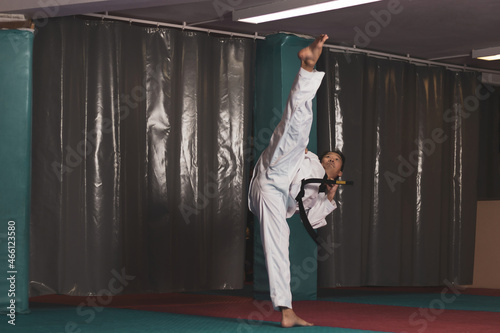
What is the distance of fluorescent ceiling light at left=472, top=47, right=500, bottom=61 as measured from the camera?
6.10 meters

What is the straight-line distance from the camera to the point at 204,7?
5035mm

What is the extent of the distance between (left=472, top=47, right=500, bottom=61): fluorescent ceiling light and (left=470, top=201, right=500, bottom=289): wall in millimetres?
1616

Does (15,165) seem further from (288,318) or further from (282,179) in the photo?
(288,318)

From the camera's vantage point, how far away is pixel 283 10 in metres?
4.80

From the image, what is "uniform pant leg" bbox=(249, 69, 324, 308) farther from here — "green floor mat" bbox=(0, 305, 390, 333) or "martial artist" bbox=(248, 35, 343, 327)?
"green floor mat" bbox=(0, 305, 390, 333)

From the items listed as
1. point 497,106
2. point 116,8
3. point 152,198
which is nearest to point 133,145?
point 152,198

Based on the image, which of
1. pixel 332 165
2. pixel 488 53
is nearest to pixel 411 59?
pixel 488 53

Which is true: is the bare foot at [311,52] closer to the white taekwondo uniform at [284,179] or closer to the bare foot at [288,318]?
the white taekwondo uniform at [284,179]

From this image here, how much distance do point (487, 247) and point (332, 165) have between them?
3597 mm

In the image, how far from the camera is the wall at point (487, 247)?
7.06 metres

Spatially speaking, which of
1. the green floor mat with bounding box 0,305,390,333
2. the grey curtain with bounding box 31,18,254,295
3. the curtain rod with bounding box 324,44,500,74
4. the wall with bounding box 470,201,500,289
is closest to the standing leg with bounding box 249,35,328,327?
the green floor mat with bounding box 0,305,390,333

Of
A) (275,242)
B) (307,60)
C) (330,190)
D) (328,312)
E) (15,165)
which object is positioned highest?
(307,60)

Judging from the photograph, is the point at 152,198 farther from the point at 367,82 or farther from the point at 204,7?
the point at 367,82

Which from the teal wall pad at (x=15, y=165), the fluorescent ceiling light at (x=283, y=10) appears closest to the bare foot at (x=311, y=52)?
the fluorescent ceiling light at (x=283, y=10)
